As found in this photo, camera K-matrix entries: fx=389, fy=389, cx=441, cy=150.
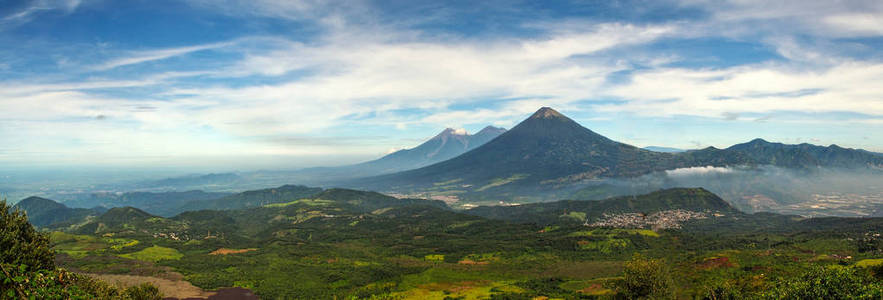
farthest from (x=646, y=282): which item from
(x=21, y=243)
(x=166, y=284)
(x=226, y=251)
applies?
(x=226, y=251)

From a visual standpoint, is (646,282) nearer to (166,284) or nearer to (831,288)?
(831,288)

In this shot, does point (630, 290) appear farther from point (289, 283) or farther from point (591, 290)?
point (289, 283)

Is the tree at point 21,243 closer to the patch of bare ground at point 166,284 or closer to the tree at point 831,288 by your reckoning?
the patch of bare ground at point 166,284

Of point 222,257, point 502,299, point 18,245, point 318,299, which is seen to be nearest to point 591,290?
point 502,299

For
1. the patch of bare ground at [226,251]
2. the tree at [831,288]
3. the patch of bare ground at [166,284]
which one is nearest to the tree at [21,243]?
the patch of bare ground at [166,284]

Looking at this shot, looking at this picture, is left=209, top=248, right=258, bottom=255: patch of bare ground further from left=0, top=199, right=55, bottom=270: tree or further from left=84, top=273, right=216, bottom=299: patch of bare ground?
left=0, top=199, right=55, bottom=270: tree
